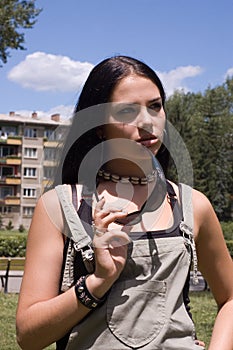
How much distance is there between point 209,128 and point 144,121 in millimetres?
48188

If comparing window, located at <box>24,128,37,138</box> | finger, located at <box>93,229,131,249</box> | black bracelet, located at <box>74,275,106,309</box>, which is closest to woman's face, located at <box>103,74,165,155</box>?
finger, located at <box>93,229,131,249</box>

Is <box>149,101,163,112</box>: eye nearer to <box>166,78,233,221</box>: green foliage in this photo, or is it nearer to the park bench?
the park bench

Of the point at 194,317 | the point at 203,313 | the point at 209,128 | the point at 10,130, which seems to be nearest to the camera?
the point at 194,317

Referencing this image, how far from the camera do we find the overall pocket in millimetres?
1584

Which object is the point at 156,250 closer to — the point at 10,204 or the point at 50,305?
the point at 50,305

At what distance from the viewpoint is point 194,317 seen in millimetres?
10500

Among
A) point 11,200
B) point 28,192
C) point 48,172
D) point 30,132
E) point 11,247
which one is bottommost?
point 11,200

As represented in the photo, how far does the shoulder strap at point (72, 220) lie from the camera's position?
62.7 inches

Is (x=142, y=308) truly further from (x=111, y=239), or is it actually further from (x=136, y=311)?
(x=111, y=239)

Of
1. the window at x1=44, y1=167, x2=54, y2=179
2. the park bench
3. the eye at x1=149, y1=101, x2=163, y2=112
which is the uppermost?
the eye at x1=149, y1=101, x2=163, y2=112

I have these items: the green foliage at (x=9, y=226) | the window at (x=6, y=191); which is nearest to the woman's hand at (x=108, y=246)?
the green foliage at (x=9, y=226)

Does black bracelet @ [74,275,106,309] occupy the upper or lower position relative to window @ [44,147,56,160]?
lower

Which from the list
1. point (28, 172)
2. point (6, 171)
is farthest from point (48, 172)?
point (6, 171)

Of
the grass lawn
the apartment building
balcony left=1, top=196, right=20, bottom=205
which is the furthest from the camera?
the apartment building
